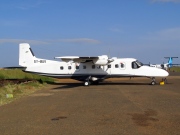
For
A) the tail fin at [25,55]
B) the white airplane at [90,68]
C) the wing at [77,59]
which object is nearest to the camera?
the wing at [77,59]

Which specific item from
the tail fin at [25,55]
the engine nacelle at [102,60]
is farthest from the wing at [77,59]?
the tail fin at [25,55]

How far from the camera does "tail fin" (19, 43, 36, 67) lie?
30.6 metres

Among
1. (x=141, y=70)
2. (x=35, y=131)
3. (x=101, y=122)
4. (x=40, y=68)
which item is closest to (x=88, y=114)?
(x=101, y=122)

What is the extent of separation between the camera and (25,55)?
30719 millimetres

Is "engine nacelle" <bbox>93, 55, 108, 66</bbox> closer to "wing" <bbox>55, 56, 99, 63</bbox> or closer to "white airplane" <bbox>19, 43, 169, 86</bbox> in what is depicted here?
"white airplane" <bbox>19, 43, 169, 86</bbox>

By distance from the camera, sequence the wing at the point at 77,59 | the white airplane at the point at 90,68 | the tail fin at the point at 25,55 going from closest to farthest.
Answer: the wing at the point at 77,59, the white airplane at the point at 90,68, the tail fin at the point at 25,55

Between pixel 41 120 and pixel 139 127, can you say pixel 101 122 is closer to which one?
pixel 139 127

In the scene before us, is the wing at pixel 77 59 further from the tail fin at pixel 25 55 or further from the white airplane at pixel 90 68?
the tail fin at pixel 25 55

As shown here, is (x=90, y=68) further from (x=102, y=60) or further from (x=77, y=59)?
(x=77, y=59)

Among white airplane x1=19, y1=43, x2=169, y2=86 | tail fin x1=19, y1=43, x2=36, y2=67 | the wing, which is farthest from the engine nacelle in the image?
tail fin x1=19, y1=43, x2=36, y2=67

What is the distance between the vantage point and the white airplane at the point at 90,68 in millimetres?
27266

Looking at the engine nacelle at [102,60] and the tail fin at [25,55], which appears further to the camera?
the tail fin at [25,55]

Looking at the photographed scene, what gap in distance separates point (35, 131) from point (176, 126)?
3947 millimetres

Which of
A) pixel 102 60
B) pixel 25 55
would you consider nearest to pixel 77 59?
pixel 102 60
